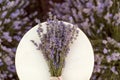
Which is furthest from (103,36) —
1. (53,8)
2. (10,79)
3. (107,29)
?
(10,79)

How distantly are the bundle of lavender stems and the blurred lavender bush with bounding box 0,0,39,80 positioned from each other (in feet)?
0.59

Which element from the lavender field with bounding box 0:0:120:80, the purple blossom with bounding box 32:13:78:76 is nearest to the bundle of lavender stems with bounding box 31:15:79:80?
the purple blossom with bounding box 32:13:78:76

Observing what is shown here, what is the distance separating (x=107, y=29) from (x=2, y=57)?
1.56ft

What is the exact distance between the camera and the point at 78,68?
1.27 meters

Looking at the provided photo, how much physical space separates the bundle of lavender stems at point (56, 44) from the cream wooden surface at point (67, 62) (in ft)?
0.10

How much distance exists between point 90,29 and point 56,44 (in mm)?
253

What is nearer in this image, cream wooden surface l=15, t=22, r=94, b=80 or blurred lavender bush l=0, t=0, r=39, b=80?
cream wooden surface l=15, t=22, r=94, b=80

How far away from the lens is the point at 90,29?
1435 mm

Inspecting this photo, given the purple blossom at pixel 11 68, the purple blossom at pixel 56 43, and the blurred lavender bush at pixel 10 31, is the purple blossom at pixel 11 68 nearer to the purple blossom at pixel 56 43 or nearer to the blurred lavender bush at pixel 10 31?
the blurred lavender bush at pixel 10 31

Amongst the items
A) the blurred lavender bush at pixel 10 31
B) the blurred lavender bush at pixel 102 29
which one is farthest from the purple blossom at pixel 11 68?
the blurred lavender bush at pixel 102 29

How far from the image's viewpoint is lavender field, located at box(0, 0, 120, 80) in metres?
1.38

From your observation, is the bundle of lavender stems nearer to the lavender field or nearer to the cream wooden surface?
the cream wooden surface

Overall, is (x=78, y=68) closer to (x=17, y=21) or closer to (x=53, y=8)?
(x=17, y=21)

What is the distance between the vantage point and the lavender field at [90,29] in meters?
1.38
